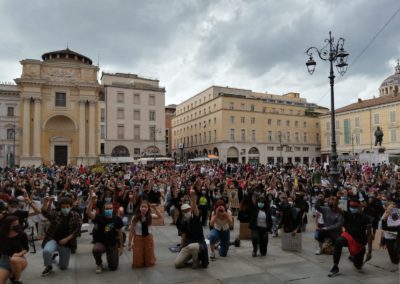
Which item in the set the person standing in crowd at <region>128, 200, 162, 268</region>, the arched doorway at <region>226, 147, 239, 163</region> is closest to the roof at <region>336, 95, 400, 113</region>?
the arched doorway at <region>226, 147, 239, 163</region>

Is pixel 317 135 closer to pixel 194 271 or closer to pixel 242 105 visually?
pixel 242 105

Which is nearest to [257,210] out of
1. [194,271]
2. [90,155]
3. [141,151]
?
[194,271]

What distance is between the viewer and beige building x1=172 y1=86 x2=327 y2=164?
2283 inches

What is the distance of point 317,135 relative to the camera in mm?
66938

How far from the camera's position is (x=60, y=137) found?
43.9 metres

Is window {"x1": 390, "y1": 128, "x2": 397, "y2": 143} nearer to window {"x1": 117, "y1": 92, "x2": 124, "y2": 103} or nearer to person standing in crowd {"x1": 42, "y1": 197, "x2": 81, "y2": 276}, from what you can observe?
window {"x1": 117, "y1": 92, "x2": 124, "y2": 103}

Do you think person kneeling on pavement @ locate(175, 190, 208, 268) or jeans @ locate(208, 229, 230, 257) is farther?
jeans @ locate(208, 229, 230, 257)

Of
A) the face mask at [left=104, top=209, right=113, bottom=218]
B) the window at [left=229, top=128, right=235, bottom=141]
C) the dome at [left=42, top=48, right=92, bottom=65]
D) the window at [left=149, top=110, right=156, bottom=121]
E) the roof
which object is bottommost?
the face mask at [left=104, top=209, right=113, bottom=218]

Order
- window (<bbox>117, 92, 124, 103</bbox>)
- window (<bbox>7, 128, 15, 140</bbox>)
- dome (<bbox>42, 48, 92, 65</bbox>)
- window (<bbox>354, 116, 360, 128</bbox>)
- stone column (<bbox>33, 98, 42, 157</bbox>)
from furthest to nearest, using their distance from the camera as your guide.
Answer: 1. window (<bbox>354, 116, 360, 128</bbox>)
2. window (<bbox>117, 92, 124, 103</bbox>)
3. dome (<bbox>42, 48, 92, 65</bbox>)
4. window (<bbox>7, 128, 15, 140</bbox>)
5. stone column (<bbox>33, 98, 42, 157</bbox>)

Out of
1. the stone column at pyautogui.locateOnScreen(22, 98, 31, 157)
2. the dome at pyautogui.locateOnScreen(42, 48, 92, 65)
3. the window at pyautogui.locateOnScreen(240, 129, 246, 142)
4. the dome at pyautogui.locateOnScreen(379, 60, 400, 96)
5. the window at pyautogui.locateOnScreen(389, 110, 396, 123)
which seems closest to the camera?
the stone column at pyautogui.locateOnScreen(22, 98, 31, 157)

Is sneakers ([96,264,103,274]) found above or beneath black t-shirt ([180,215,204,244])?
beneath

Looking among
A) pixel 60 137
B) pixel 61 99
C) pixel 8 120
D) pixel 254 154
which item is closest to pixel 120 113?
pixel 61 99

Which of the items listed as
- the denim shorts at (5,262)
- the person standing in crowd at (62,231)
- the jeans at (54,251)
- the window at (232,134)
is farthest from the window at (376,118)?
the denim shorts at (5,262)

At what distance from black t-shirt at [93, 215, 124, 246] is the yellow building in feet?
129
